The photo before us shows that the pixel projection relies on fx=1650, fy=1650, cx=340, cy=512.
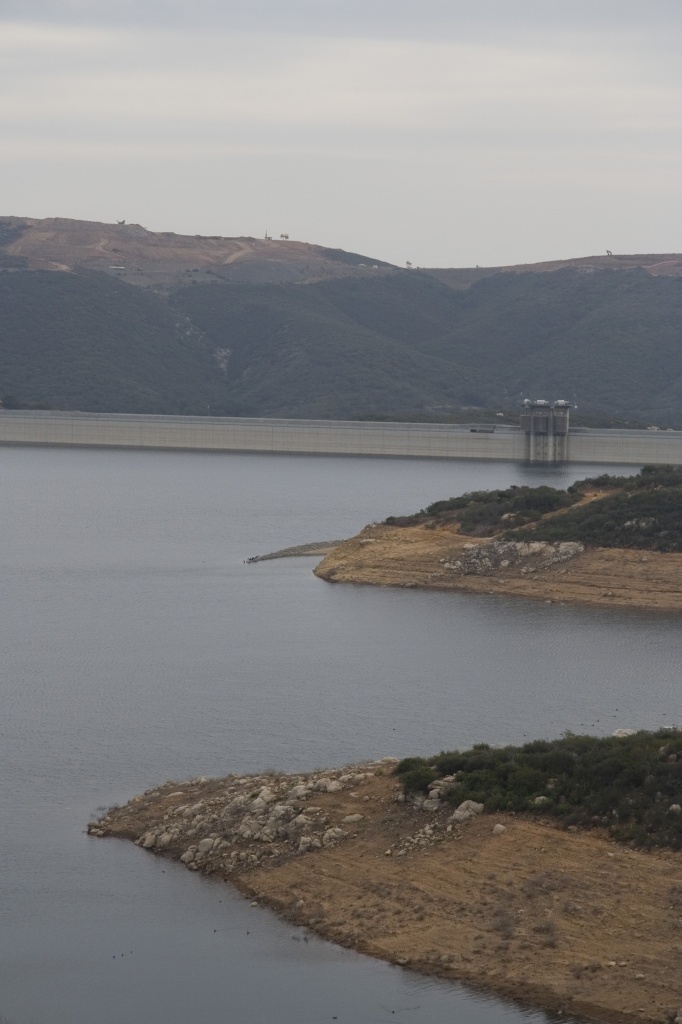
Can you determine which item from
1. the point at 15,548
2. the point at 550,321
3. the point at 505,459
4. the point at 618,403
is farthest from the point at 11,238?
the point at 15,548

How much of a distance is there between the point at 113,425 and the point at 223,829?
275 ft

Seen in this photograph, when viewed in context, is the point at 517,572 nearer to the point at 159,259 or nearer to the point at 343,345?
the point at 343,345

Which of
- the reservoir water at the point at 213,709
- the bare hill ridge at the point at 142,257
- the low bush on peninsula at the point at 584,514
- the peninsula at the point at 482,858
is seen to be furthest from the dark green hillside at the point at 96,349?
the peninsula at the point at 482,858

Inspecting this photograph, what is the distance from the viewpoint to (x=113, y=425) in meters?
101

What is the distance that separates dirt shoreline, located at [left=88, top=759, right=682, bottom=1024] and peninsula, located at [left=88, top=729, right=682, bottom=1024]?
0.06 feet

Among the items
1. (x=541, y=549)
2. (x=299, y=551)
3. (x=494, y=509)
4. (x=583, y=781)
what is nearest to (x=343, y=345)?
(x=299, y=551)

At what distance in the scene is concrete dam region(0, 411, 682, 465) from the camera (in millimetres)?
90438

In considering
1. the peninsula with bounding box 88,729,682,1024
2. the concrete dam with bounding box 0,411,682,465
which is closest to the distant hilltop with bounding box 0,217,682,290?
the concrete dam with bounding box 0,411,682,465

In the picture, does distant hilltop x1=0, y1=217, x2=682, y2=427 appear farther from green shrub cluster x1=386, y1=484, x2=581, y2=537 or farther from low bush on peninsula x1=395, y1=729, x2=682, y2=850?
low bush on peninsula x1=395, y1=729, x2=682, y2=850

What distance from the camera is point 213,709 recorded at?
25.7 m

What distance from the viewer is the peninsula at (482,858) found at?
14.7 meters

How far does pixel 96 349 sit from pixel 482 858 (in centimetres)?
12923

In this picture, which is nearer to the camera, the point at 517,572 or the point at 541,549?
the point at 517,572

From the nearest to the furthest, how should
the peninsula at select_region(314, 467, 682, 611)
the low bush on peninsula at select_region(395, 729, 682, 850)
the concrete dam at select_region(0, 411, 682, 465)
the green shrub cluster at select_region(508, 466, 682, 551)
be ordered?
the low bush on peninsula at select_region(395, 729, 682, 850)
the peninsula at select_region(314, 467, 682, 611)
the green shrub cluster at select_region(508, 466, 682, 551)
the concrete dam at select_region(0, 411, 682, 465)
